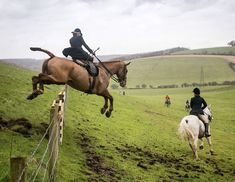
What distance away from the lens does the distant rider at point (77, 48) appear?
1449 cm

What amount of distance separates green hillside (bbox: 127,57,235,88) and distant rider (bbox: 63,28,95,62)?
299 ft

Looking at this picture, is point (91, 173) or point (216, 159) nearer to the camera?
point (91, 173)

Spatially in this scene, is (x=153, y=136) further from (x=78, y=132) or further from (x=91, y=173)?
(x=91, y=173)

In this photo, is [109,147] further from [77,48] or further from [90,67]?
[77,48]

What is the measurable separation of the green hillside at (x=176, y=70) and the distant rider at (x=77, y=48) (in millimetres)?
91198

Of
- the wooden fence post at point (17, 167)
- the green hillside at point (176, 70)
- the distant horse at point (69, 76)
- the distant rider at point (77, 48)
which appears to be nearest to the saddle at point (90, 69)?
the distant horse at point (69, 76)

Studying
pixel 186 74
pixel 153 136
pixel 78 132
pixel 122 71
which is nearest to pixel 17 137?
pixel 78 132

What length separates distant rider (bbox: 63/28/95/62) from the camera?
14492mm

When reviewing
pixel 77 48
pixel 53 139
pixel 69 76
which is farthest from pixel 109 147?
pixel 53 139

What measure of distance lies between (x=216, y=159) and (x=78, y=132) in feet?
25.4

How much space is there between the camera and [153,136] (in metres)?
22.2

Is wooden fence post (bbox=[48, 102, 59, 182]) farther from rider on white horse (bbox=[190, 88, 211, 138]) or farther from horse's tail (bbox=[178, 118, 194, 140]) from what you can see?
rider on white horse (bbox=[190, 88, 211, 138])

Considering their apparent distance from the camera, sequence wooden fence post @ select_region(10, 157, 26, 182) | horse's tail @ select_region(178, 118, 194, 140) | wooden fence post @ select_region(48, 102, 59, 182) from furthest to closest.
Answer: horse's tail @ select_region(178, 118, 194, 140) → wooden fence post @ select_region(48, 102, 59, 182) → wooden fence post @ select_region(10, 157, 26, 182)

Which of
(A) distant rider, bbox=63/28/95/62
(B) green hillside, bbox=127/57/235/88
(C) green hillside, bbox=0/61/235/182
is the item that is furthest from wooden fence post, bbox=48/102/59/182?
(B) green hillside, bbox=127/57/235/88
